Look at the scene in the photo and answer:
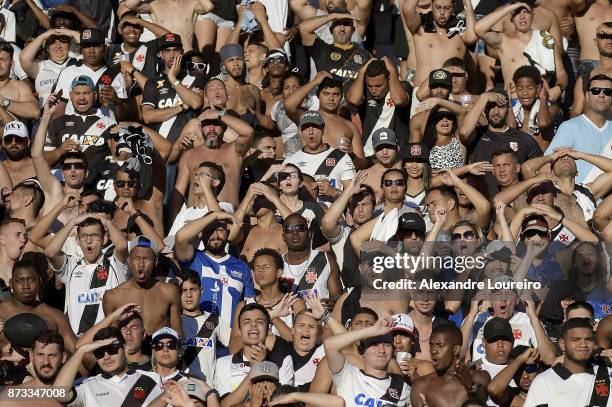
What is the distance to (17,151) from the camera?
703 inches

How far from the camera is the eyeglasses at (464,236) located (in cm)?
1602

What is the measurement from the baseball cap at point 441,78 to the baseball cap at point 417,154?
3.69 ft

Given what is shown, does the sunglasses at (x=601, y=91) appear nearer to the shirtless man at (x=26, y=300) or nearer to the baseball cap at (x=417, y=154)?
the baseball cap at (x=417, y=154)

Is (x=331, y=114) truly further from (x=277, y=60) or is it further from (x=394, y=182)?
(x=394, y=182)

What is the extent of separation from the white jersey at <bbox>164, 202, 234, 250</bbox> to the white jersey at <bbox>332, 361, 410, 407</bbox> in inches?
116

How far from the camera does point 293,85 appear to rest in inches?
725

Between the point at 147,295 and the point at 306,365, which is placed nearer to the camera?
the point at 306,365

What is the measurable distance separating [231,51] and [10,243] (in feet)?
11.7

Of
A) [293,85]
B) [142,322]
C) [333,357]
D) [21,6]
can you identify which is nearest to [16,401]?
[142,322]

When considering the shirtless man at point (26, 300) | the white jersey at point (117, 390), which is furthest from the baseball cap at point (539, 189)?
the shirtless man at point (26, 300)

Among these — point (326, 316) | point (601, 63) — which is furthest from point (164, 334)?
point (601, 63)

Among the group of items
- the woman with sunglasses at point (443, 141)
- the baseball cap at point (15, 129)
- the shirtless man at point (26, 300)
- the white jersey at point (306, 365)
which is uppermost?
the shirtless man at point (26, 300)

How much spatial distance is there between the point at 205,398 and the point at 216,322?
1615 millimetres

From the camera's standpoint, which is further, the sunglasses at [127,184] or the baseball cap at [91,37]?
the baseball cap at [91,37]
